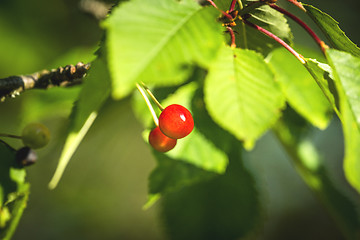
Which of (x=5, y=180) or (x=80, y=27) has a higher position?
(x=5, y=180)

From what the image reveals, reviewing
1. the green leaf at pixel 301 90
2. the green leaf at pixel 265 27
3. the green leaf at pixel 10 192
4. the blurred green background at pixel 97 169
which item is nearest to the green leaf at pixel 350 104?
the green leaf at pixel 265 27

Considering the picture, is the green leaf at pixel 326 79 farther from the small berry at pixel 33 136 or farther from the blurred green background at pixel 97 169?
the blurred green background at pixel 97 169

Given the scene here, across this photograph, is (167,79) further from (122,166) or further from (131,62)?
(122,166)

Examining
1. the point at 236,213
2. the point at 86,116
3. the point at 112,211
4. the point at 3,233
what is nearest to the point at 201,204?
the point at 236,213

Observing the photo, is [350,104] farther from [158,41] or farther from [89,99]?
[89,99]

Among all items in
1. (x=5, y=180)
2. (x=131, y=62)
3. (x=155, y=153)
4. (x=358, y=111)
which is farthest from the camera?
(x=155, y=153)

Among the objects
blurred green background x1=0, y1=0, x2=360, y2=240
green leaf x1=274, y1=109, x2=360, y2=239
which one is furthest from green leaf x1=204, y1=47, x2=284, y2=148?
blurred green background x1=0, y1=0, x2=360, y2=240

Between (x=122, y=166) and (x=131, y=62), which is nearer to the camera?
(x=131, y=62)
